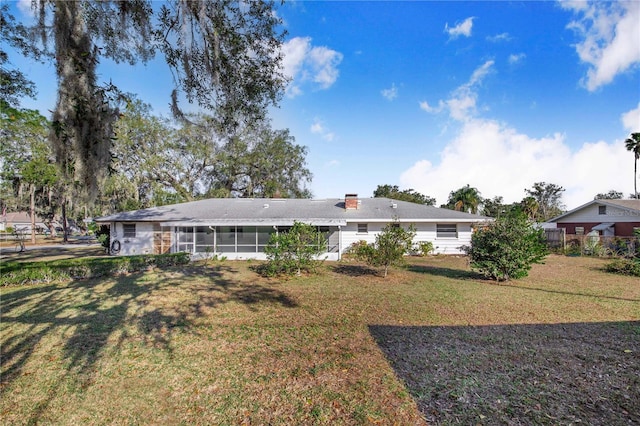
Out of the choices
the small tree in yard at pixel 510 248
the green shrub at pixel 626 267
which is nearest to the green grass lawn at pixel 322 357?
the small tree in yard at pixel 510 248

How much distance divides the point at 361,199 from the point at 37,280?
1927cm

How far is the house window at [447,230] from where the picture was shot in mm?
19391

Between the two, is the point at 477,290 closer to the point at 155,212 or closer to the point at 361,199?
the point at 361,199

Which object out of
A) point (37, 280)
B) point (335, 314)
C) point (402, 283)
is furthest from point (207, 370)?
point (37, 280)

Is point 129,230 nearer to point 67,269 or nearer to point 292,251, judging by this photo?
point 67,269

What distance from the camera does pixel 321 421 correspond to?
10.6ft

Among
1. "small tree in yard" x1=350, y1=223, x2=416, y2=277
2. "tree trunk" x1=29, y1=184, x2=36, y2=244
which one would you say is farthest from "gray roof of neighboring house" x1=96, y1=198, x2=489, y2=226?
"tree trunk" x1=29, y1=184, x2=36, y2=244

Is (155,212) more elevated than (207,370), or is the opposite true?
(155,212)

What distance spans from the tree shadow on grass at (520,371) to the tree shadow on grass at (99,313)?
4026 millimetres

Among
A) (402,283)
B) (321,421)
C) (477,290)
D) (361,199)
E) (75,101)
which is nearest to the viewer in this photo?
(321,421)

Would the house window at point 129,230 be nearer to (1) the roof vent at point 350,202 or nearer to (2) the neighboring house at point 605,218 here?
(1) the roof vent at point 350,202

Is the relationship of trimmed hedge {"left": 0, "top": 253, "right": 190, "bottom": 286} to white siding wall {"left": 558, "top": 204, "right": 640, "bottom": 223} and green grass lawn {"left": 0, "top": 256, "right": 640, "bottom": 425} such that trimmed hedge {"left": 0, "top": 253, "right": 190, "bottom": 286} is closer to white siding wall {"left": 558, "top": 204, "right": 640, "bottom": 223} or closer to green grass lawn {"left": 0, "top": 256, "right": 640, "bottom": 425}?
green grass lawn {"left": 0, "top": 256, "right": 640, "bottom": 425}

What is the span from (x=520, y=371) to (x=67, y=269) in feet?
47.6

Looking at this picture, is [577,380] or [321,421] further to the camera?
[577,380]
